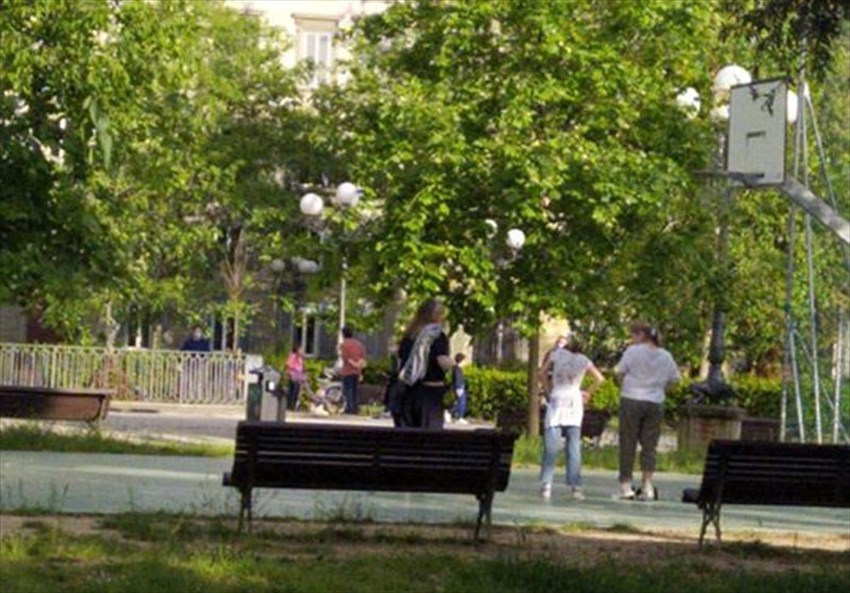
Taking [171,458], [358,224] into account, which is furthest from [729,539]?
[358,224]

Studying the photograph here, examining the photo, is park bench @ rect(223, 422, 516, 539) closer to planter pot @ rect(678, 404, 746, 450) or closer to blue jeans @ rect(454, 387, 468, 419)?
planter pot @ rect(678, 404, 746, 450)

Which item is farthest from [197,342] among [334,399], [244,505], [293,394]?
[244,505]

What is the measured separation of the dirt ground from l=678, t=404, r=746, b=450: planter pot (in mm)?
16125

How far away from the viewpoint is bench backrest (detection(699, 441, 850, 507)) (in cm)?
1753

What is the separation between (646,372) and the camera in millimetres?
22500

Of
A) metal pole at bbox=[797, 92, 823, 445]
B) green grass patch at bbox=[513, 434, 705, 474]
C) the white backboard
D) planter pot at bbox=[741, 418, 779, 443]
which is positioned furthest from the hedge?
the white backboard

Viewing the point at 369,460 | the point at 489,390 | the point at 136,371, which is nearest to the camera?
the point at 369,460

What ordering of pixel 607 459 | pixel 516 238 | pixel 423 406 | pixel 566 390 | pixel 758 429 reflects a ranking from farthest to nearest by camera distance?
pixel 516 238 < pixel 758 429 < pixel 607 459 < pixel 566 390 < pixel 423 406

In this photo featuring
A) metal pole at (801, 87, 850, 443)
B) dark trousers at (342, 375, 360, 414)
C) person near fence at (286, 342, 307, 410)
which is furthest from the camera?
person near fence at (286, 342, 307, 410)

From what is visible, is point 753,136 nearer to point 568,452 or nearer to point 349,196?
point 568,452

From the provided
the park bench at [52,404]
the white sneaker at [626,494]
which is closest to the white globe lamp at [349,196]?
the park bench at [52,404]

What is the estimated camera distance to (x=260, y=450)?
1670 cm

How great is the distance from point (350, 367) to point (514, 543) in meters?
31.6

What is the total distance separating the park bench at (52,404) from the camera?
3150 cm
